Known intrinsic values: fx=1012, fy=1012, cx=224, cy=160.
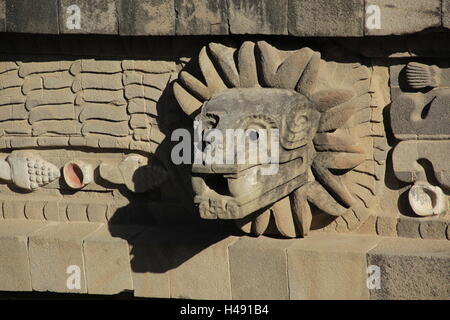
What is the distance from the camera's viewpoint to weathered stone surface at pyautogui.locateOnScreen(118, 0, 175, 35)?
20.2 feet

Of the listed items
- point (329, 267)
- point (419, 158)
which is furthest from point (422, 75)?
point (329, 267)

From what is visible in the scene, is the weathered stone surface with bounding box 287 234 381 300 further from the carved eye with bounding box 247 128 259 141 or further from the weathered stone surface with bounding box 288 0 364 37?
the weathered stone surface with bounding box 288 0 364 37

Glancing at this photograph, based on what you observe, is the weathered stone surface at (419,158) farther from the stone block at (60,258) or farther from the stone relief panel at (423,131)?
Answer: the stone block at (60,258)

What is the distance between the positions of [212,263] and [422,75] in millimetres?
1753

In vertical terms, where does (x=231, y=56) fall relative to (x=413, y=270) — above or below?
above

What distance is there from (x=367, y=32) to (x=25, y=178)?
2684mm

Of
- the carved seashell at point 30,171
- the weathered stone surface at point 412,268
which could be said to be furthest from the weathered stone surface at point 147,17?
the weathered stone surface at point 412,268

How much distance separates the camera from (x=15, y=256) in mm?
6938

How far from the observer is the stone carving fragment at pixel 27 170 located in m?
6.92

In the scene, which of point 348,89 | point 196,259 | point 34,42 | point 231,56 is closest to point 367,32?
point 348,89

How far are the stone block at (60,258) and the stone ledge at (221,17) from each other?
4.45 feet

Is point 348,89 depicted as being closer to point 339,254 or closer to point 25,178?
point 339,254

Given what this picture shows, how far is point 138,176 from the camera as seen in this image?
6.62 metres

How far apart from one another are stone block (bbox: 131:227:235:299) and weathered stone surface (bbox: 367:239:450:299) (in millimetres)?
983
